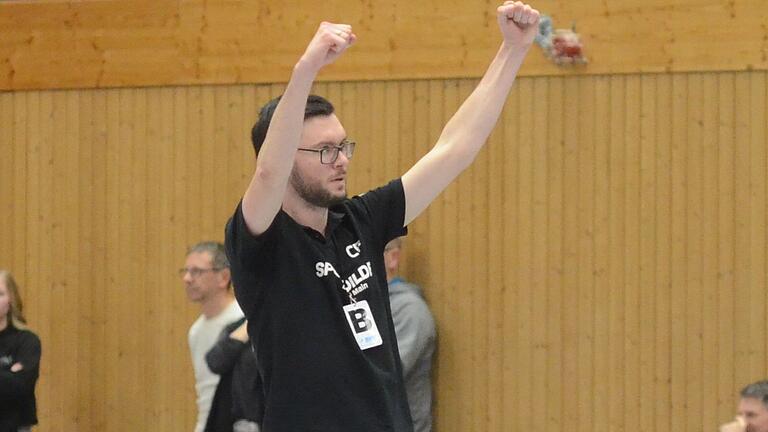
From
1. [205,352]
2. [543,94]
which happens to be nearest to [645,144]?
[543,94]

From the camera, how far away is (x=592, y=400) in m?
7.50

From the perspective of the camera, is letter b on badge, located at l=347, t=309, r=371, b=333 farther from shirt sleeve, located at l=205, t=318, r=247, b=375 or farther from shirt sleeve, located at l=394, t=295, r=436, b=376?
shirt sleeve, located at l=394, t=295, r=436, b=376

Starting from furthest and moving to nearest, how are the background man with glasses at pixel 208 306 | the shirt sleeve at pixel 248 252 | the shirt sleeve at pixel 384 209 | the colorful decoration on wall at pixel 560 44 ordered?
the colorful decoration on wall at pixel 560 44, the background man with glasses at pixel 208 306, the shirt sleeve at pixel 384 209, the shirt sleeve at pixel 248 252

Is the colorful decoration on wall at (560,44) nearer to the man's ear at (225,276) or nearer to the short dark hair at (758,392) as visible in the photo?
the short dark hair at (758,392)

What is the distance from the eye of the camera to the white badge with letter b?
3078mm

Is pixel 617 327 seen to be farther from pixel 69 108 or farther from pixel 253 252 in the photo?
pixel 253 252

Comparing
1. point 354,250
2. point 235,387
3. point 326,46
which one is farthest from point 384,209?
point 235,387

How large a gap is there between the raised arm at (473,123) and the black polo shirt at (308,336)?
38 cm

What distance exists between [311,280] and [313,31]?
534cm

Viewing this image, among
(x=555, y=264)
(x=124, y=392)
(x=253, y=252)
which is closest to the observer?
(x=253, y=252)

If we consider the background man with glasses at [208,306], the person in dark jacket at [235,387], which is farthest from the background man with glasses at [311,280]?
the background man with glasses at [208,306]

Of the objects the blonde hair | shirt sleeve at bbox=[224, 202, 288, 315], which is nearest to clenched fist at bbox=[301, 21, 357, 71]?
shirt sleeve at bbox=[224, 202, 288, 315]

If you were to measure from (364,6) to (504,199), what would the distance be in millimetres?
1564

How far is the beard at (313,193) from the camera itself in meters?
3.13
